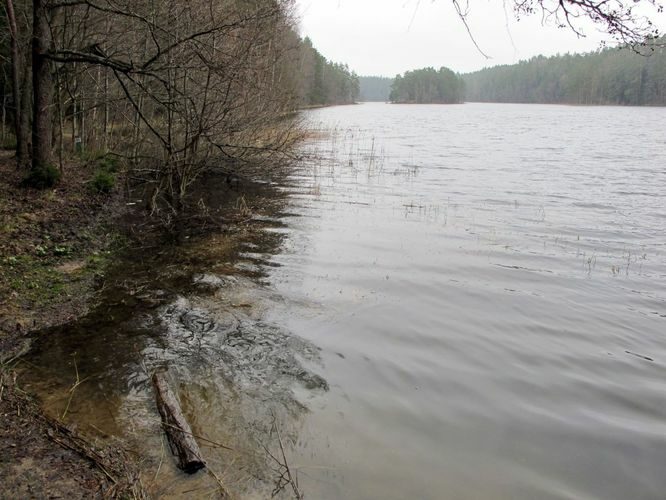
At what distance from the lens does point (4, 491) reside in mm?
3428

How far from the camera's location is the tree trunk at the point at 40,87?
429 inches

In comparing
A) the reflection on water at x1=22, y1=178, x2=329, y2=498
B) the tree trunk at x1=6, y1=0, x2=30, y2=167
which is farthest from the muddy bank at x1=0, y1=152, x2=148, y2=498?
the tree trunk at x1=6, y1=0, x2=30, y2=167

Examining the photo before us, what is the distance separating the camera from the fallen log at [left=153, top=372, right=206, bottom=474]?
161 inches

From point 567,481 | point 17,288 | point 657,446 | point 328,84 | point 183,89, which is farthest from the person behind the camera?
point 328,84

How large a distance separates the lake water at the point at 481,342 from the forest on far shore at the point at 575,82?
68626mm

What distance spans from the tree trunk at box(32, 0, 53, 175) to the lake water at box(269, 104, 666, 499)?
565 centimetres

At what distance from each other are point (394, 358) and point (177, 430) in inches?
108

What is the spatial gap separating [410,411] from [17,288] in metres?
5.44

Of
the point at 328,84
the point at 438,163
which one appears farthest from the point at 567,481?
the point at 328,84

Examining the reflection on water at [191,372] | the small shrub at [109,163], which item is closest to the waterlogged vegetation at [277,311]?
the reflection on water at [191,372]

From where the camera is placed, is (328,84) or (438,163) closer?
(438,163)

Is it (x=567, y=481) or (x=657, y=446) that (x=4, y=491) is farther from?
(x=657, y=446)

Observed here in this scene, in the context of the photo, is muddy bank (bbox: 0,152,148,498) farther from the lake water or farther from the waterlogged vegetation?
the lake water

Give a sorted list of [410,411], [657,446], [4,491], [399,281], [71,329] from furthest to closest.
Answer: [399,281], [71,329], [410,411], [657,446], [4,491]
